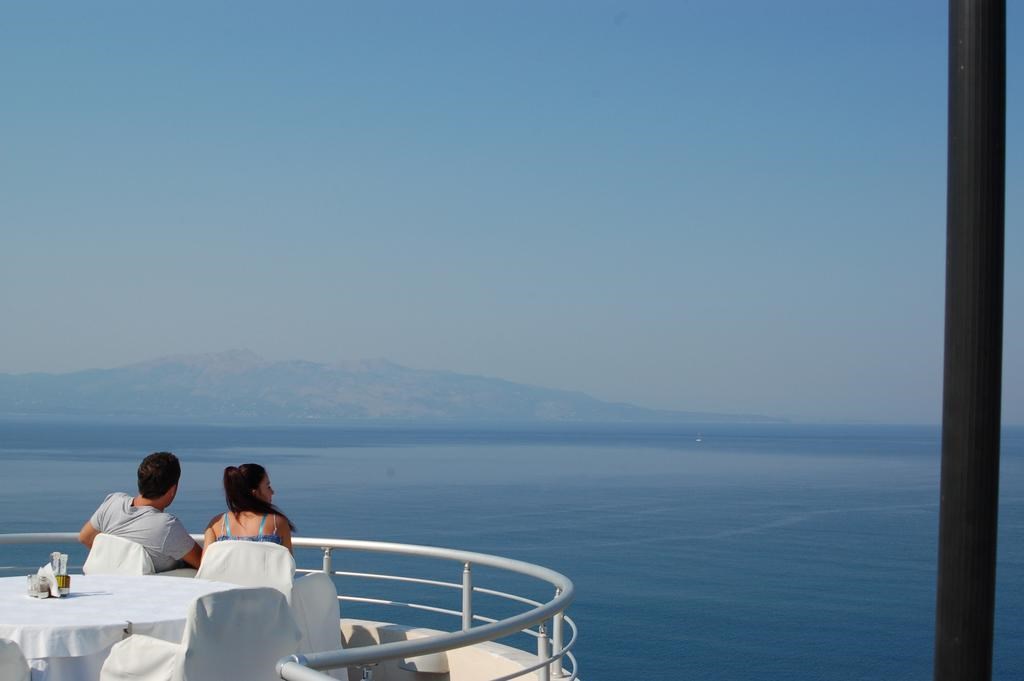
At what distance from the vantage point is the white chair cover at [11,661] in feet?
12.9

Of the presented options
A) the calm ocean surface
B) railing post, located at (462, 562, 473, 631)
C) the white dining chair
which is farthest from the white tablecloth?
the calm ocean surface

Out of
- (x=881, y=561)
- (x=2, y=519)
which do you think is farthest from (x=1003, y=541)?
(x=2, y=519)

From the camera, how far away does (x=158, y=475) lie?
5.77 meters

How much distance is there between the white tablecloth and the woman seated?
702 millimetres

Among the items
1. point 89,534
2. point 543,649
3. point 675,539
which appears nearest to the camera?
point 543,649

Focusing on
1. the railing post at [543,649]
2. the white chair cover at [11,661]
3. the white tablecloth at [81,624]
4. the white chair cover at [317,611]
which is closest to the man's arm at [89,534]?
the white tablecloth at [81,624]

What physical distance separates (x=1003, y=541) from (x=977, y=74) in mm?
60316

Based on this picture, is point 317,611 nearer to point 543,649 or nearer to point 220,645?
point 543,649

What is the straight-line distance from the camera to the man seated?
5789mm

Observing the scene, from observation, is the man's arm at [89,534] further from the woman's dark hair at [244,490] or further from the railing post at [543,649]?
the railing post at [543,649]

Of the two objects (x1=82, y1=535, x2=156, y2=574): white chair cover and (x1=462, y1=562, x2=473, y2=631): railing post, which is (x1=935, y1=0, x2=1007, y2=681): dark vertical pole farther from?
(x1=82, y1=535, x2=156, y2=574): white chair cover

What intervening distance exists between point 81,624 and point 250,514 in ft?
4.89

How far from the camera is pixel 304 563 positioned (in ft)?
147

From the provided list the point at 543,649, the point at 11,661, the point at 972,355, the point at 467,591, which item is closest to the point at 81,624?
the point at 11,661
